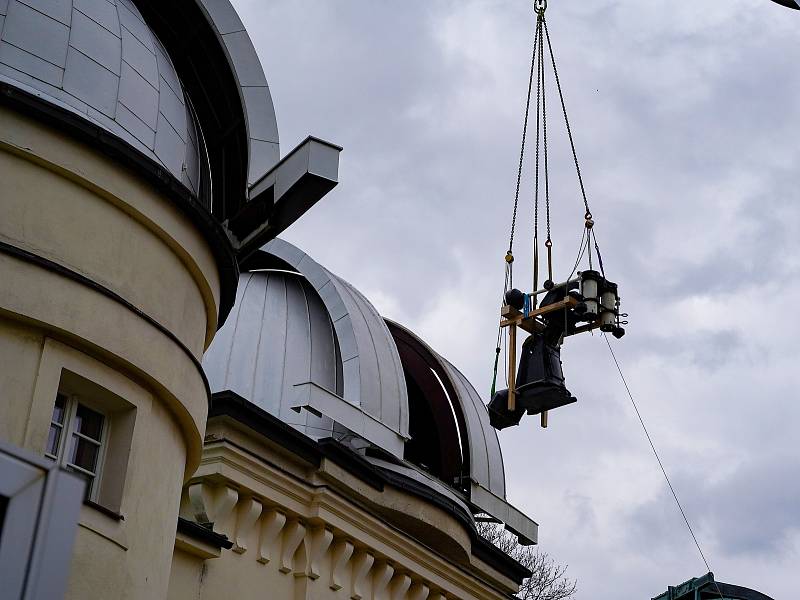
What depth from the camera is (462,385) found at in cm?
2006

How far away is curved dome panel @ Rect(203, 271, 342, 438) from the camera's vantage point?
16.8 m

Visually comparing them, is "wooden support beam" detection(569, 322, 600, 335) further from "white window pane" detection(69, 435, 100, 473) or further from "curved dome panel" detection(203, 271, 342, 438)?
"white window pane" detection(69, 435, 100, 473)

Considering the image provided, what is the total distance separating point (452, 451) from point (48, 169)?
10554 millimetres

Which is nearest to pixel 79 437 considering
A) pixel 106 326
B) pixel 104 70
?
pixel 106 326

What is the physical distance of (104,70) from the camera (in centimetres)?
1078

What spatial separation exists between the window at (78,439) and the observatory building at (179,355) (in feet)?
0.06

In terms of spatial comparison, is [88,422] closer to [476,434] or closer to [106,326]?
[106,326]

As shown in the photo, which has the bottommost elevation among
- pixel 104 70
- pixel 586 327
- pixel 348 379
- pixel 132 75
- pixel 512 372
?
pixel 104 70

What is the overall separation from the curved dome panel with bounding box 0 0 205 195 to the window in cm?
233

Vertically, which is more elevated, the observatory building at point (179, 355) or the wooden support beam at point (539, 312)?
the wooden support beam at point (539, 312)

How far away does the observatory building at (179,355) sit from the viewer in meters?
9.28

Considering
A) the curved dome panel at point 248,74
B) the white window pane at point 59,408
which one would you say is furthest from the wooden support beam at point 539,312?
the white window pane at point 59,408

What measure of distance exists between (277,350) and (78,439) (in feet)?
25.3

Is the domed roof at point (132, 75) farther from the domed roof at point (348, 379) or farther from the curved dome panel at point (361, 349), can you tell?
the curved dome panel at point (361, 349)
